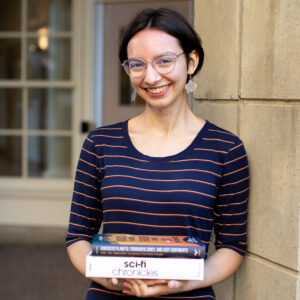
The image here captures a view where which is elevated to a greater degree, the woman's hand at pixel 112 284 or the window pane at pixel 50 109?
the window pane at pixel 50 109

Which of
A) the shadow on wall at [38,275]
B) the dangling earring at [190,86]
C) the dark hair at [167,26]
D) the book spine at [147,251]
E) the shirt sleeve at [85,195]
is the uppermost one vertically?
the dark hair at [167,26]

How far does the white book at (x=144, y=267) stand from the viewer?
145cm

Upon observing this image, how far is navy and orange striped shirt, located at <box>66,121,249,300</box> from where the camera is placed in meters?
1.63

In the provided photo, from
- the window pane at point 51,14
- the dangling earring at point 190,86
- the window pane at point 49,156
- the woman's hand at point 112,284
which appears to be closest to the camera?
the woman's hand at point 112,284

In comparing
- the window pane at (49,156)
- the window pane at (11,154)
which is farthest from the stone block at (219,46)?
the window pane at (11,154)

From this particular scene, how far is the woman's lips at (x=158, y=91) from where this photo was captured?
1659 millimetres

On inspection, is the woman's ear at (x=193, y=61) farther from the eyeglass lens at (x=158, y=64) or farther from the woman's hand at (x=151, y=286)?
the woman's hand at (x=151, y=286)

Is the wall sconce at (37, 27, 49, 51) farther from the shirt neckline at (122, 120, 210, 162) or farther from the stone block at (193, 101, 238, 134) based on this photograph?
the shirt neckline at (122, 120, 210, 162)

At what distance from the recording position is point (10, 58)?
17.0 ft

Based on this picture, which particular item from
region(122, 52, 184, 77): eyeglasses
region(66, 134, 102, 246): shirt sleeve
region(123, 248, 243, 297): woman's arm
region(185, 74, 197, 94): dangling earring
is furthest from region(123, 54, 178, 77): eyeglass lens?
region(123, 248, 243, 297): woman's arm

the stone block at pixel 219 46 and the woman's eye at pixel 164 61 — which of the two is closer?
the woman's eye at pixel 164 61

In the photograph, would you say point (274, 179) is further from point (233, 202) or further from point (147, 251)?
point (147, 251)

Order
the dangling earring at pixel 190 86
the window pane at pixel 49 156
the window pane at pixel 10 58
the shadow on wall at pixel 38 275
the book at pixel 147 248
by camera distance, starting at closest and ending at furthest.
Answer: the book at pixel 147 248, the dangling earring at pixel 190 86, the shadow on wall at pixel 38 275, the window pane at pixel 10 58, the window pane at pixel 49 156

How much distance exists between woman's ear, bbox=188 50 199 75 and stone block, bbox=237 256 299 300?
712 mm
